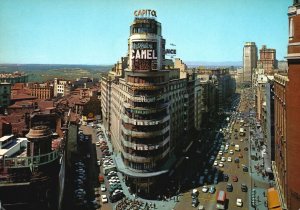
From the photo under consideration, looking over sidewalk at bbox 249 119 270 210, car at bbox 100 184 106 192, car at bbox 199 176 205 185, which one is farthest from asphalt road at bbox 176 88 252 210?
car at bbox 100 184 106 192

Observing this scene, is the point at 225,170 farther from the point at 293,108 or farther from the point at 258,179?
the point at 293,108

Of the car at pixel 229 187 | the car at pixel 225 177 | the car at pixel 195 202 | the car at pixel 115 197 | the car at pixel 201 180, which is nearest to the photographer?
the car at pixel 195 202

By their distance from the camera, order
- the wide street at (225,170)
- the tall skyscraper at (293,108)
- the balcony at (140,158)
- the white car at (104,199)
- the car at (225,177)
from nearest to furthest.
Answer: the tall skyscraper at (293,108) → the white car at (104,199) → the wide street at (225,170) → the balcony at (140,158) → the car at (225,177)

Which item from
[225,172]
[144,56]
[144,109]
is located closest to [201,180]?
[225,172]

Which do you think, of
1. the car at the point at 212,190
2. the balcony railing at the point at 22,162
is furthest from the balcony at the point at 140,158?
the balcony railing at the point at 22,162

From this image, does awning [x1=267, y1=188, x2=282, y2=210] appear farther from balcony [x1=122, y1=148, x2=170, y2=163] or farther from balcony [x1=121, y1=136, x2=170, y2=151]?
balcony [x1=121, y1=136, x2=170, y2=151]

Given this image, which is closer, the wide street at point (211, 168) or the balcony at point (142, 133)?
the wide street at point (211, 168)

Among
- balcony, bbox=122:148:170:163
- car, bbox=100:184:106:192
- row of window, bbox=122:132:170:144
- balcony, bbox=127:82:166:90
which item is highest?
balcony, bbox=127:82:166:90

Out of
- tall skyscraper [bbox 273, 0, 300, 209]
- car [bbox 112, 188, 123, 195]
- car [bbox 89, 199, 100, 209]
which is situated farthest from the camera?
car [bbox 112, 188, 123, 195]

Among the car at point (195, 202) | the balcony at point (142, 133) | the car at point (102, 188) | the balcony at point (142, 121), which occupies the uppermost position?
the balcony at point (142, 121)

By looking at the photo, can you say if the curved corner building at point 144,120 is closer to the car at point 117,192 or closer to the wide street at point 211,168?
the car at point 117,192

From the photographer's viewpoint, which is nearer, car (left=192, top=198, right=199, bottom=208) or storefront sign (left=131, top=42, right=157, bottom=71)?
car (left=192, top=198, right=199, bottom=208)

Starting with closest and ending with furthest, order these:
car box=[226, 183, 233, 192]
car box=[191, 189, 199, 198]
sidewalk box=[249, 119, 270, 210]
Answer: sidewalk box=[249, 119, 270, 210]
car box=[191, 189, 199, 198]
car box=[226, 183, 233, 192]

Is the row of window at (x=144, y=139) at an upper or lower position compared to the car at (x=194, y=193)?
upper
